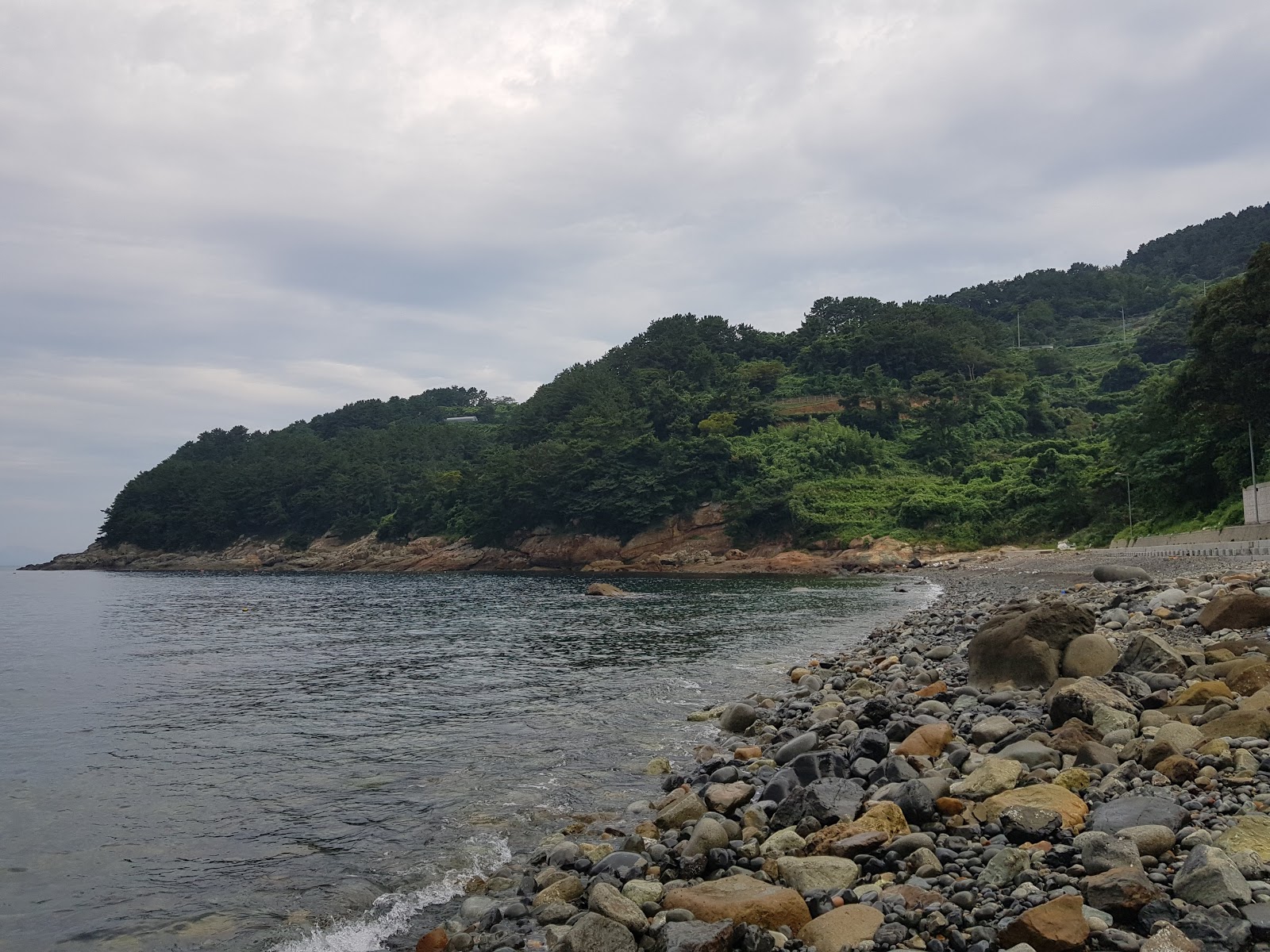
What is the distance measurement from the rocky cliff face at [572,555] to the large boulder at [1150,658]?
6281 cm

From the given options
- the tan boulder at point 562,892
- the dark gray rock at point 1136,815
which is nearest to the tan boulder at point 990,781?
the dark gray rock at point 1136,815

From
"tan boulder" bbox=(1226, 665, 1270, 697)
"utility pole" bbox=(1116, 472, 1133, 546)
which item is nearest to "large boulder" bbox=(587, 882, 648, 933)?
"tan boulder" bbox=(1226, 665, 1270, 697)

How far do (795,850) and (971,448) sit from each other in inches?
3949

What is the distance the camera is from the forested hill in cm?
5216

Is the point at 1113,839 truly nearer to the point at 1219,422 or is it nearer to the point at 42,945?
the point at 42,945

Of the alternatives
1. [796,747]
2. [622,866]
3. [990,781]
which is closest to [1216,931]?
[990,781]

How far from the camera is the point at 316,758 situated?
46.6 feet

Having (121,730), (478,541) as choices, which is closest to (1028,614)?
(121,730)

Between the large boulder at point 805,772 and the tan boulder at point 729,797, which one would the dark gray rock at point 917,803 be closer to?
the large boulder at point 805,772

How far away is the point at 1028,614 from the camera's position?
1348cm

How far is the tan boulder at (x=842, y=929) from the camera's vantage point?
5738 millimetres

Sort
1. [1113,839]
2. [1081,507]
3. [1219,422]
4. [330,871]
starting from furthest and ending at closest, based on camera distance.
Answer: [1081,507]
[1219,422]
[330,871]
[1113,839]

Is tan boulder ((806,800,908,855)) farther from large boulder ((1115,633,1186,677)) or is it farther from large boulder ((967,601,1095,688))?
large boulder ((967,601,1095,688))

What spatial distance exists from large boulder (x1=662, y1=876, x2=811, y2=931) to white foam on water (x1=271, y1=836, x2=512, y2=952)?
2.82 meters
